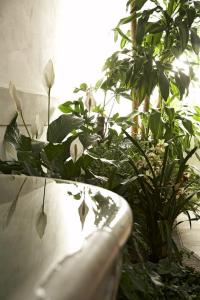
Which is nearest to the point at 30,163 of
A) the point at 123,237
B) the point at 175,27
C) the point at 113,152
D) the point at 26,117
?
the point at 26,117

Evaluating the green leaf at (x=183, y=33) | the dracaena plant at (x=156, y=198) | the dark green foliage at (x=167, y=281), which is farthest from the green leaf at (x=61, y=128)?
the green leaf at (x=183, y=33)

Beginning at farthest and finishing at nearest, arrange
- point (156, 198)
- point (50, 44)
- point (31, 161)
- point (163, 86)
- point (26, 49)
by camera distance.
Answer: point (50, 44), point (163, 86), point (26, 49), point (156, 198), point (31, 161)

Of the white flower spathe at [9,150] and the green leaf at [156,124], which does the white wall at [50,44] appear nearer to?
the white flower spathe at [9,150]

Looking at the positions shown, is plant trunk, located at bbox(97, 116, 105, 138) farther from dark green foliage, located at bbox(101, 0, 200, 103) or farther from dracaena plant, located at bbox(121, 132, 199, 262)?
dracaena plant, located at bbox(121, 132, 199, 262)

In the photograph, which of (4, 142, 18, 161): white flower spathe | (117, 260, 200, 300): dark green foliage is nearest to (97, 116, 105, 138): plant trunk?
(4, 142, 18, 161): white flower spathe

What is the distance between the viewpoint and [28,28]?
162 cm

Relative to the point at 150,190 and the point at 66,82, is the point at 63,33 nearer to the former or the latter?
the point at 66,82

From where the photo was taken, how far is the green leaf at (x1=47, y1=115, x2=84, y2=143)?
1.26 m

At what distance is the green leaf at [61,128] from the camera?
126 cm

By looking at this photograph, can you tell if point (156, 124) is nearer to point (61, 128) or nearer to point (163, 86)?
point (163, 86)

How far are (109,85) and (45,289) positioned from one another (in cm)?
203

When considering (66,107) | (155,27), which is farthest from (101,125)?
(155,27)

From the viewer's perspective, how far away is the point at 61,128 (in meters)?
1.28

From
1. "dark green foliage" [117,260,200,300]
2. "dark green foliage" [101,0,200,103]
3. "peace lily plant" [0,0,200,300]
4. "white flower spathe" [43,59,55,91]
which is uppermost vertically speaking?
"dark green foliage" [101,0,200,103]
